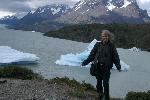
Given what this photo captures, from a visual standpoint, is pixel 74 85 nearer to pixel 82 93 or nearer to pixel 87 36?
pixel 82 93


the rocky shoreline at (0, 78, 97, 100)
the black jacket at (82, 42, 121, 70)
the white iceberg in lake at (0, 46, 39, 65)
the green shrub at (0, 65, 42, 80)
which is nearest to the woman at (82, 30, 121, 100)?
the black jacket at (82, 42, 121, 70)

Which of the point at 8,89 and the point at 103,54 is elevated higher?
the point at 103,54

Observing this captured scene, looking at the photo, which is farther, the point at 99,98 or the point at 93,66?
the point at 99,98

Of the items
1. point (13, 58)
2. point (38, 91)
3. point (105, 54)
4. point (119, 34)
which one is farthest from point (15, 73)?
point (119, 34)

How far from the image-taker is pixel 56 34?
620 ft

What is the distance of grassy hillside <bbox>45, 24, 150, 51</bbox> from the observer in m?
148

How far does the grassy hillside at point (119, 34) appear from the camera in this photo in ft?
485

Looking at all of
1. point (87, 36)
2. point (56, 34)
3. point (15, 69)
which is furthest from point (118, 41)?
point (15, 69)

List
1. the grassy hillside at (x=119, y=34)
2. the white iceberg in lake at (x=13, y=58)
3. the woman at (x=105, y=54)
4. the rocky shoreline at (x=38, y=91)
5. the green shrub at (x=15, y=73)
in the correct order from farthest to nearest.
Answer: the grassy hillside at (x=119, y=34), the white iceberg in lake at (x=13, y=58), the green shrub at (x=15, y=73), the rocky shoreline at (x=38, y=91), the woman at (x=105, y=54)

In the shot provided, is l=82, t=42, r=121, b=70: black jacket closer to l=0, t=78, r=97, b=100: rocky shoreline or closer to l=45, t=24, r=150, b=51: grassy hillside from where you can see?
l=0, t=78, r=97, b=100: rocky shoreline

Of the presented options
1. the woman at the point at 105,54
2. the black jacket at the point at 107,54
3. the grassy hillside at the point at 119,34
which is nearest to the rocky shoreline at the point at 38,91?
the woman at the point at 105,54

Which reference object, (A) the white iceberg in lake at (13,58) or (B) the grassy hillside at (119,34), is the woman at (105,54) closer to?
(A) the white iceberg in lake at (13,58)

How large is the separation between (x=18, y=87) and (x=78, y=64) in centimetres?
2907

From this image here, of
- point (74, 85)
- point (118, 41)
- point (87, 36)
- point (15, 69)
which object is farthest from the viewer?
point (87, 36)
